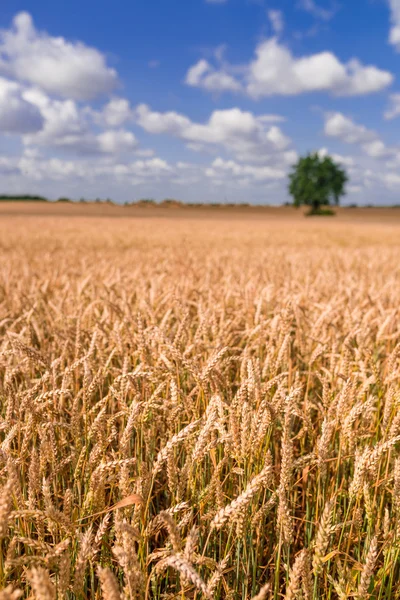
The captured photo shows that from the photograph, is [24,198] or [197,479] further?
[24,198]

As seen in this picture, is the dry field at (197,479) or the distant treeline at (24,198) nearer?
the dry field at (197,479)

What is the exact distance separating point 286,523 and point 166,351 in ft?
3.78

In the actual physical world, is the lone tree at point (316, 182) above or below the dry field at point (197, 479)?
above

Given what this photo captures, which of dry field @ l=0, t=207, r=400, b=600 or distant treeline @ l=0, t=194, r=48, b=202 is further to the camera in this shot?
distant treeline @ l=0, t=194, r=48, b=202

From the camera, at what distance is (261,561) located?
63.0 inches

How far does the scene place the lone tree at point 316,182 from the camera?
220 feet

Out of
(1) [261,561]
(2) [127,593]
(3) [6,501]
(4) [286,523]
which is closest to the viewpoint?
(3) [6,501]

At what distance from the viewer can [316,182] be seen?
6781 cm

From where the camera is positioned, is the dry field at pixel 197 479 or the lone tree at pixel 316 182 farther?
the lone tree at pixel 316 182

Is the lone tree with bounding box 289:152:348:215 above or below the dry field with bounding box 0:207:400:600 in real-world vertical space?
above

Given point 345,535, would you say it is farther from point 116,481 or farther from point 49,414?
point 49,414

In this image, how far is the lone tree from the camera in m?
67.2

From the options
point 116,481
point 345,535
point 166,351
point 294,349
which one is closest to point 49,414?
point 116,481

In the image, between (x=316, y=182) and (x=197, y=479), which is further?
(x=316, y=182)
